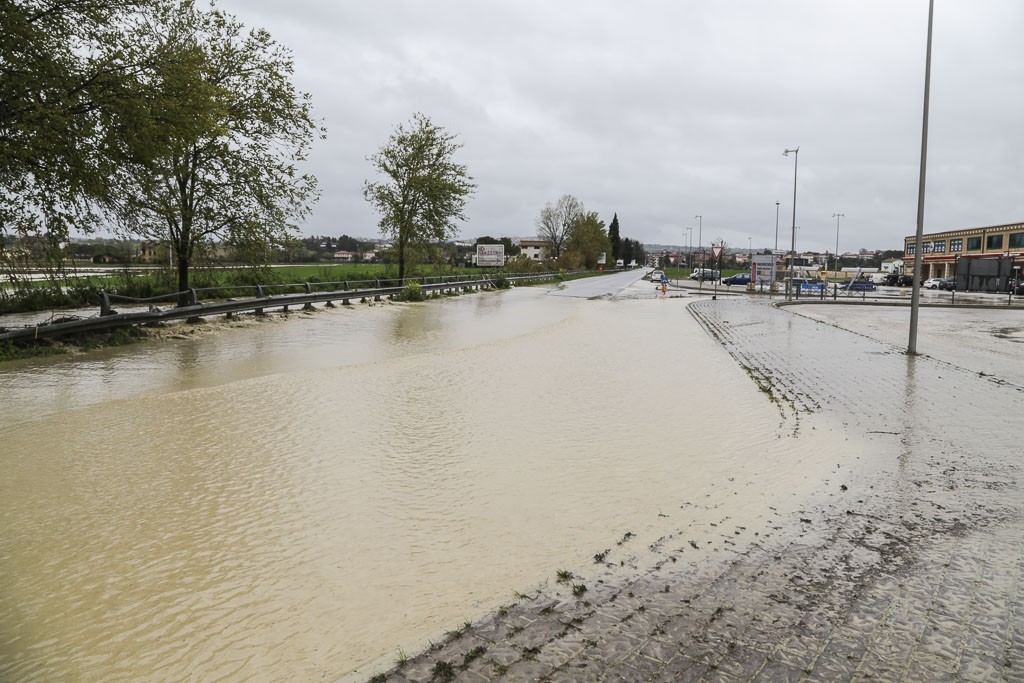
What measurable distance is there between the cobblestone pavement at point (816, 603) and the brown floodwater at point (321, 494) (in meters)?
0.36

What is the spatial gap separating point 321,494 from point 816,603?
171 inches

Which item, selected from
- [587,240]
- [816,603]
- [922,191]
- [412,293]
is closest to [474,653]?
[816,603]

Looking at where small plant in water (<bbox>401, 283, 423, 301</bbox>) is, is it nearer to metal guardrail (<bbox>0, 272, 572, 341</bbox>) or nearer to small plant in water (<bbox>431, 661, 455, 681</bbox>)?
metal guardrail (<bbox>0, 272, 572, 341</bbox>)

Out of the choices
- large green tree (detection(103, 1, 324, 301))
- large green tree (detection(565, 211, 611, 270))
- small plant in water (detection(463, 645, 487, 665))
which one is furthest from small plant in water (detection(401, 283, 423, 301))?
large green tree (detection(565, 211, 611, 270))

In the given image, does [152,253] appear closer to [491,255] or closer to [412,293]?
[412,293]

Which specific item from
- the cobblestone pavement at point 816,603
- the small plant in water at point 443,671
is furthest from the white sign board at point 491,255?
the small plant in water at point 443,671

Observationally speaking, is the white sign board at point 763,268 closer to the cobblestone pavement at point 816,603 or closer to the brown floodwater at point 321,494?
the brown floodwater at point 321,494

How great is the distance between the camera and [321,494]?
21.0ft

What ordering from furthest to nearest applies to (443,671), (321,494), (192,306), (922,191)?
(192,306)
(922,191)
(321,494)
(443,671)

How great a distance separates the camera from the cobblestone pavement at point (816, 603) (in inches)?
140

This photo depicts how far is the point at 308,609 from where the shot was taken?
4.28m

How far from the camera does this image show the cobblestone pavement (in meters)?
3.56

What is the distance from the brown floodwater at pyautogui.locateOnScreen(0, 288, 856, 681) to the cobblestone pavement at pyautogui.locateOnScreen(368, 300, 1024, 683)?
36 cm

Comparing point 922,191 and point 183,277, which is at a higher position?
point 922,191
